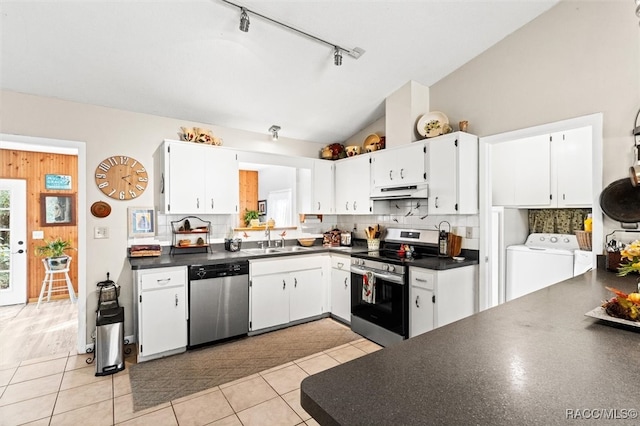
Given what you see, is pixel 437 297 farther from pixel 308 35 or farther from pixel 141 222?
pixel 141 222

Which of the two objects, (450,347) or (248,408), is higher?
(450,347)

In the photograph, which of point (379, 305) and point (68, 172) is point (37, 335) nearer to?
point (68, 172)

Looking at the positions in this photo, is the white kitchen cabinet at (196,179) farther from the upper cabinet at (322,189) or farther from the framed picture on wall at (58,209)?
the framed picture on wall at (58,209)

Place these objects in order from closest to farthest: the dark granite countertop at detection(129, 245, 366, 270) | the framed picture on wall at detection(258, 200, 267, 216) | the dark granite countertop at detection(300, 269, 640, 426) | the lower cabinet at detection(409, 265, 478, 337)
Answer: the dark granite countertop at detection(300, 269, 640, 426)
the lower cabinet at detection(409, 265, 478, 337)
the dark granite countertop at detection(129, 245, 366, 270)
the framed picture on wall at detection(258, 200, 267, 216)

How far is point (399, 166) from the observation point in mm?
3562

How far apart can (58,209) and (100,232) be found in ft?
9.67

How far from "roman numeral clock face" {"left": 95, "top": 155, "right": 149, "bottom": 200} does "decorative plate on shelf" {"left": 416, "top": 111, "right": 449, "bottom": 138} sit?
3034 millimetres

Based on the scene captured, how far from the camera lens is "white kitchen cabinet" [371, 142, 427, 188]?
3342 millimetres

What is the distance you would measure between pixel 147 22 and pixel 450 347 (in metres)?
2.82

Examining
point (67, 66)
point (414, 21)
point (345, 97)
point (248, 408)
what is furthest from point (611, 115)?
point (67, 66)

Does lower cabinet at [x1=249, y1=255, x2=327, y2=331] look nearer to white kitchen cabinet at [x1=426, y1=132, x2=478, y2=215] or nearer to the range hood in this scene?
the range hood

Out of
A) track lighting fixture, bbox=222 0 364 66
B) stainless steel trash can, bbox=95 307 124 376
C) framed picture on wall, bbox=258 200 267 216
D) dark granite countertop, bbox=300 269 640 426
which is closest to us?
dark granite countertop, bbox=300 269 640 426

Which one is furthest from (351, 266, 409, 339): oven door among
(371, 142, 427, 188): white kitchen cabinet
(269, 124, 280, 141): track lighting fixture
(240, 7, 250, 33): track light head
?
(240, 7, 250, 33): track light head

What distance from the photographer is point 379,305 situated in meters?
3.29
